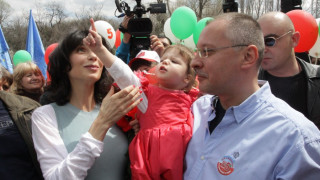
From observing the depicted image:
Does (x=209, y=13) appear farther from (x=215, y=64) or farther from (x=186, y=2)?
(x=215, y=64)

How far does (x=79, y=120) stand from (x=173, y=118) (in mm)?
624

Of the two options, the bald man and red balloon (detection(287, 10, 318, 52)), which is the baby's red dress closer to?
the bald man

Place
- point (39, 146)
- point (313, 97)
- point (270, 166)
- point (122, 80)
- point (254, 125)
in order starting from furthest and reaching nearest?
point (313, 97), point (122, 80), point (39, 146), point (254, 125), point (270, 166)

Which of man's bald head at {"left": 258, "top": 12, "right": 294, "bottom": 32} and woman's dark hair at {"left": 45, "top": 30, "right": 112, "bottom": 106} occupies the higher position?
man's bald head at {"left": 258, "top": 12, "right": 294, "bottom": 32}

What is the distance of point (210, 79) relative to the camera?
56.1 inches

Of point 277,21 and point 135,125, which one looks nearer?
point 135,125

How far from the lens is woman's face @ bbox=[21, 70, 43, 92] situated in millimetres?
3486

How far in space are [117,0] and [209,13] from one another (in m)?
18.9

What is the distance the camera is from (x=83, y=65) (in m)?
1.79

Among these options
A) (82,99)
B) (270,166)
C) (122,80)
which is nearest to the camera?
(270,166)

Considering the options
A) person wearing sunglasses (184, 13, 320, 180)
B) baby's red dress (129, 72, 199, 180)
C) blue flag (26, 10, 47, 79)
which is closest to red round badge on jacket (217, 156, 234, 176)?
person wearing sunglasses (184, 13, 320, 180)

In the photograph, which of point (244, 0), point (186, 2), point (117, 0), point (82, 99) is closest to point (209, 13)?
point (186, 2)

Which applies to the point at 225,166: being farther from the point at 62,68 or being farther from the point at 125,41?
the point at 125,41

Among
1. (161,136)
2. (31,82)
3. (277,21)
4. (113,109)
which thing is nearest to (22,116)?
(113,109)
